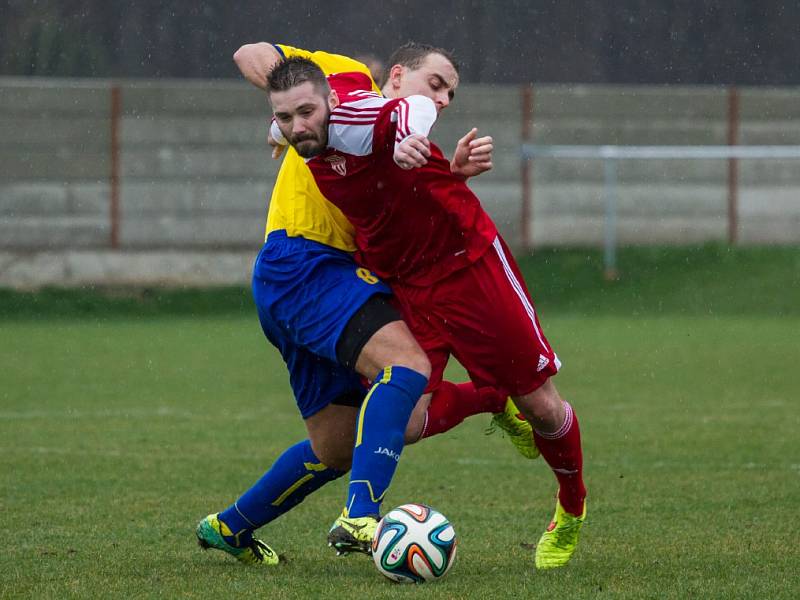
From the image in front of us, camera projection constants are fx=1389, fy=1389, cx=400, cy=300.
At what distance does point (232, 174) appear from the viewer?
17797 millimetres

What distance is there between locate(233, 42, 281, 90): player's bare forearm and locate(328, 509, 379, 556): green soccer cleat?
1520mm

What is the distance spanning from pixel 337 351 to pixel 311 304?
7.6 inches

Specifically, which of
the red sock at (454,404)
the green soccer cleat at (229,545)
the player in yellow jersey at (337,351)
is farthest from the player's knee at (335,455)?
the green soccer cleat at (229,545)

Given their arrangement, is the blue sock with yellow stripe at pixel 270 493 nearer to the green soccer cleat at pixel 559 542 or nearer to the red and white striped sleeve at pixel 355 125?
the green soccer cleat at pixel 559 542

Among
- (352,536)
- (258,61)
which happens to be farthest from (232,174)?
(352,536)

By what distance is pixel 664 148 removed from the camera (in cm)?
1889

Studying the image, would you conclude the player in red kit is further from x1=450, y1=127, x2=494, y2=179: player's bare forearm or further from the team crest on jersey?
x1=450, y1=127, x2=494, y2=179: player's bare forearm

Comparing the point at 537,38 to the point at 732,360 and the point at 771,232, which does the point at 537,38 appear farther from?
the point at 732,360

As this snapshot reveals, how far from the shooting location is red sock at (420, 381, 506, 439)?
4.67 meters

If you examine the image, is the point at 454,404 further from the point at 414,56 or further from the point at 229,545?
the point at 414,56

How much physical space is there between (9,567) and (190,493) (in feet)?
5.43

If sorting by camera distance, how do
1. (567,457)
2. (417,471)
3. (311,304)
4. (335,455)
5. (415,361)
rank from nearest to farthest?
(415,361) < (311,304) < (335,455) < (567,457) < (417,471)

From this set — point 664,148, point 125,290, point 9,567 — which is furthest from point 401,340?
point 664,148

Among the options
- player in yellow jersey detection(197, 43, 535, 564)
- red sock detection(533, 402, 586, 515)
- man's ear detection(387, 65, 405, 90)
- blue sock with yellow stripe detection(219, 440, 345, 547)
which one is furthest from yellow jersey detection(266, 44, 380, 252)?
red sock detection(533, 402, 586, 515)
